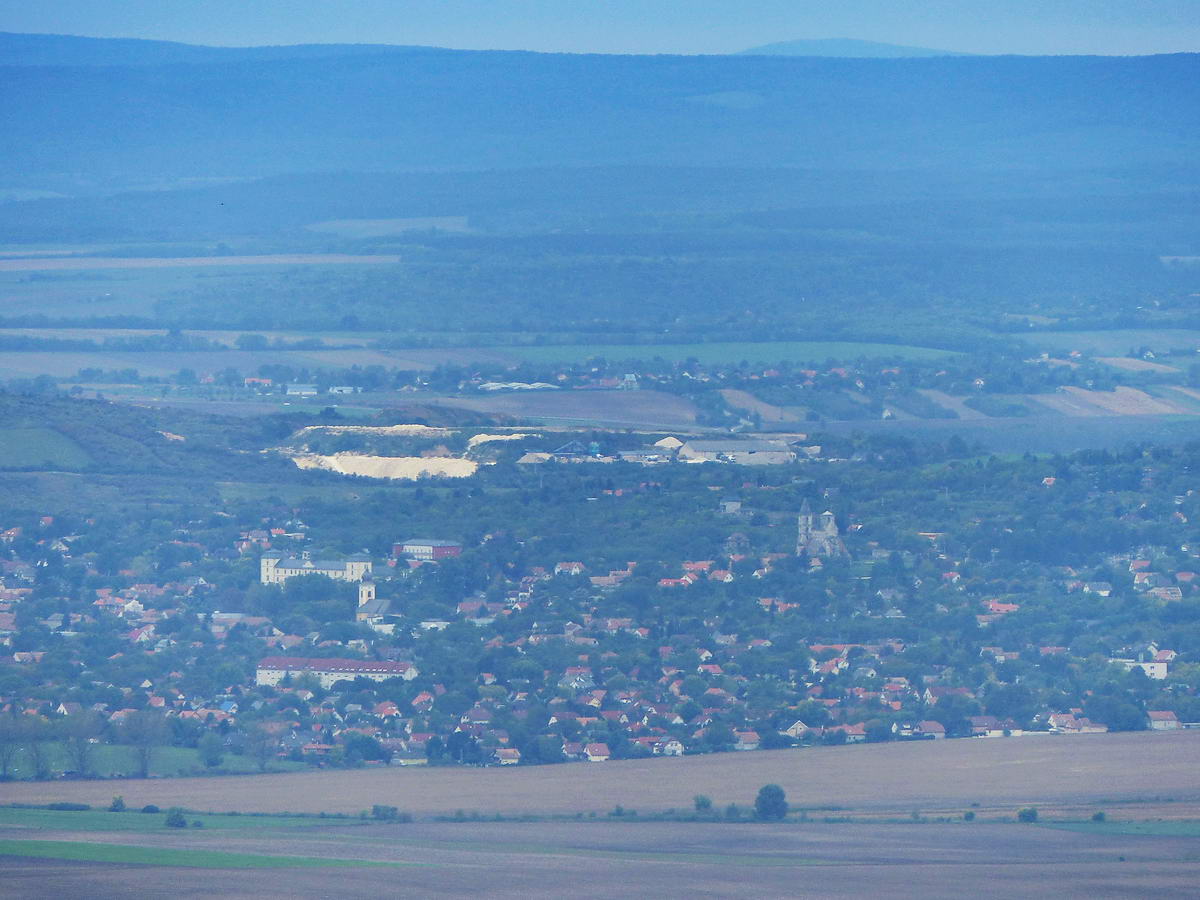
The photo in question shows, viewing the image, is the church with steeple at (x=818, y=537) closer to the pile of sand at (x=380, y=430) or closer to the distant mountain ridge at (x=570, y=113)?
the pile of sand at (x=380, y=430)

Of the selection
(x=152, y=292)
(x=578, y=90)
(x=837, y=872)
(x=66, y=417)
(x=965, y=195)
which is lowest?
(x=837, y=872)

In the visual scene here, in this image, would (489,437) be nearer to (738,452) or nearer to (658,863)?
(738,452)

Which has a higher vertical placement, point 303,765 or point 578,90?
point 578,90

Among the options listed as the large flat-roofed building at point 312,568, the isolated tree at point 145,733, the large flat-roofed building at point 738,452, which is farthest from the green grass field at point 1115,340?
the isolated tree at point 145,733

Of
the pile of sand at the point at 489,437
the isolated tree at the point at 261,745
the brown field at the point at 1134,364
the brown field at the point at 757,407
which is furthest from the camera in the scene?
the brown field at the point at 1134,364

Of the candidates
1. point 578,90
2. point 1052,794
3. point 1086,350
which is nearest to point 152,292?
point 1086,350

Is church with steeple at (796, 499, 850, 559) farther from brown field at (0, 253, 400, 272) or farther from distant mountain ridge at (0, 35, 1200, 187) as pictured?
distant mountain ridge at (0, 35, 1200, 187)

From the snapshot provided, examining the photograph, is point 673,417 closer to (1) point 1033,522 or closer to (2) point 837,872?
(1) point 1033,522

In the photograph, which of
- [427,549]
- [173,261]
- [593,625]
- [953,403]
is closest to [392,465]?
[427,549]

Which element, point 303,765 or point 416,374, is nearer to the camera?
point 303,765
